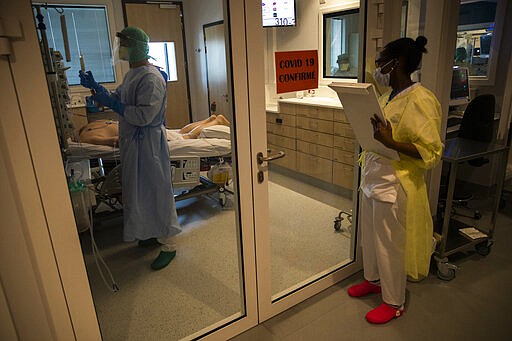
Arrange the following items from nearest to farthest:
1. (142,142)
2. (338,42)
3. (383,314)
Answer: (383,314) < (142,142) < (338,42)

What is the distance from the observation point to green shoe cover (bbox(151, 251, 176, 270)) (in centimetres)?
247

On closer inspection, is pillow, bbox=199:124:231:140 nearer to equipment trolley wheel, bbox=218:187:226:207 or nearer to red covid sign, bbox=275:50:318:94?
equipment trolley wheel, bbox=218:187:226:207

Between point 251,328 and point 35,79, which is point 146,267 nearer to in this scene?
point 251,328

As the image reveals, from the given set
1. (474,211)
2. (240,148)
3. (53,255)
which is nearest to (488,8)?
(474,211)

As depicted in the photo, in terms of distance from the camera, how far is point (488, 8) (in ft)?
11.5

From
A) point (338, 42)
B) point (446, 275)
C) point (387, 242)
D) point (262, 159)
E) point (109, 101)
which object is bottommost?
point (446, 275)

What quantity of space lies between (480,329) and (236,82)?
181cm

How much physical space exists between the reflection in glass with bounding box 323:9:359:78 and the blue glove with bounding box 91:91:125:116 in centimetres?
206

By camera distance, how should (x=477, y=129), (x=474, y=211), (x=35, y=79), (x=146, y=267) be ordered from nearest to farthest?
1. (x=35, y=79)
2. (x=146, y=267)
3. (x=477, y=129)
4. (x=474, y=211)

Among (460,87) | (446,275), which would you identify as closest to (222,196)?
(446,275)

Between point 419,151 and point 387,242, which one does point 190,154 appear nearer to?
point 387,242

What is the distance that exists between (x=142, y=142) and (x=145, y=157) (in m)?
0.10

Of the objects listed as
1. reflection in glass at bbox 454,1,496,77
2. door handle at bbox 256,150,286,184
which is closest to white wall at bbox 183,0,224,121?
door handle at bbox 256,150,286,184

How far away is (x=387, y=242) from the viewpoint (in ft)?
6.06
